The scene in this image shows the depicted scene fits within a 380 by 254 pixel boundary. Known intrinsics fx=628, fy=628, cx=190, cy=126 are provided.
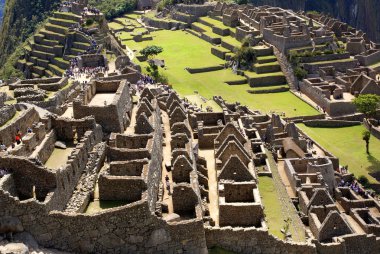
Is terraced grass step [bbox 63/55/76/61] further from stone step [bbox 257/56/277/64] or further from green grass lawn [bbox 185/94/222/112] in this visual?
stone step [bbox 257/56/277/64]

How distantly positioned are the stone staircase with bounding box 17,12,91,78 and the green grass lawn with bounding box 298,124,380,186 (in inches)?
1311

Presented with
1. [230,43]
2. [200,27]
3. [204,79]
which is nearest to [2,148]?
[204,79]

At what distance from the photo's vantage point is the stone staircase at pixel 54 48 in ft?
275

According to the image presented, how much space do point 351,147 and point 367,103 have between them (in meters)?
6.89

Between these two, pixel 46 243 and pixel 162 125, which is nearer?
pixel 46 243

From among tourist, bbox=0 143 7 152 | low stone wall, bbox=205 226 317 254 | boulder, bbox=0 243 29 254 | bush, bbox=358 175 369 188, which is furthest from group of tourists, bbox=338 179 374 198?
boulder, bbox=0 243 29 254

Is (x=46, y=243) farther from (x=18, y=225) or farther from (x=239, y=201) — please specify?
(x=239, y=201)

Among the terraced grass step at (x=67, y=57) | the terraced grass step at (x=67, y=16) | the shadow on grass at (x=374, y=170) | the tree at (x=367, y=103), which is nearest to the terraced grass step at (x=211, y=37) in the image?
the terraced grass step at (x=67, y=16)

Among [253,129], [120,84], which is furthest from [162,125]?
[253,129]

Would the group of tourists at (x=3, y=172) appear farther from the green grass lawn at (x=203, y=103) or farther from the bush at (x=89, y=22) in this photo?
the bush at (x=89, y=22)

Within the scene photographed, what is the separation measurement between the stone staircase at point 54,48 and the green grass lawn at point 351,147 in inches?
1311

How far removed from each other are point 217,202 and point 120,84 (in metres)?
12.5

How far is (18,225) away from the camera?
24.3 meters

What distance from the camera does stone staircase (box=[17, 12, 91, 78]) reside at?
83875 millimetres
